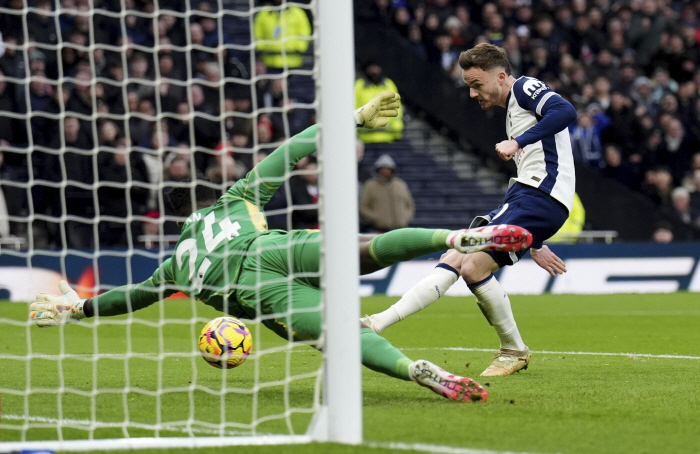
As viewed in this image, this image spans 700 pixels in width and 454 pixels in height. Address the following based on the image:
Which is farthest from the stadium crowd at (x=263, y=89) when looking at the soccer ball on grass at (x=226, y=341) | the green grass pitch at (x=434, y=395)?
the soccer ball on grass at (x=226, y=341)

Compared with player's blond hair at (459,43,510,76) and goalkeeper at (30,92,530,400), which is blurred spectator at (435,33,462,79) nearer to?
player's blond hair at (459,43,510,76)

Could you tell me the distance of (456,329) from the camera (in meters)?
9.68

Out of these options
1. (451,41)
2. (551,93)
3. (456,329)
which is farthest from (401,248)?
(451,41)

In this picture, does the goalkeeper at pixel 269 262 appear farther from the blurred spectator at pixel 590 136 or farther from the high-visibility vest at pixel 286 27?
the blurred spectator at pixel 590 136

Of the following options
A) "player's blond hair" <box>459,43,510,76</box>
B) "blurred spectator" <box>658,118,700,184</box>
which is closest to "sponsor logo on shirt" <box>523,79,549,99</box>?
"player's blond hair" <box>459,43,510,76</box>

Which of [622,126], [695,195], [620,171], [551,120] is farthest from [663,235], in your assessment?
[551,120]

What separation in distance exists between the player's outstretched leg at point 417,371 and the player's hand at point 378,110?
1.23m

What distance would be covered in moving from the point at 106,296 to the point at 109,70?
26.6 feet

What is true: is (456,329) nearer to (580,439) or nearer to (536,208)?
(536,208)

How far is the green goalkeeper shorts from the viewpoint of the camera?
4.88 meters

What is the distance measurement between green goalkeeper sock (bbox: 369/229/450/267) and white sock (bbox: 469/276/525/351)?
139 cm

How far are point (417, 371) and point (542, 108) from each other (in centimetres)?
212

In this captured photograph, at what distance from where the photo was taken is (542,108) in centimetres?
599

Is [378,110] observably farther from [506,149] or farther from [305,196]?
[305,196]
